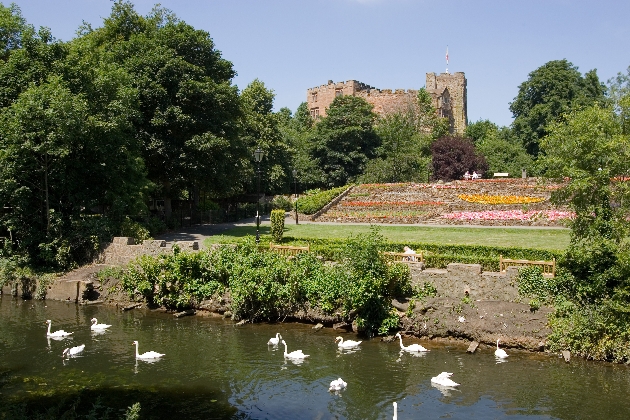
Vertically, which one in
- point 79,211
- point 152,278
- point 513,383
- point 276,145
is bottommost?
point 513,383

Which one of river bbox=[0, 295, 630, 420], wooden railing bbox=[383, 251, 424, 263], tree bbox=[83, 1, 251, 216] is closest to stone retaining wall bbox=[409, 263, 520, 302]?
wooden railing bbox=[383, 251, 424, 263]

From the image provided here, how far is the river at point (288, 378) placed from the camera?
463 inches

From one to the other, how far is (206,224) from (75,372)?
23649 mm

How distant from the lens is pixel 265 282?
59.0 feet

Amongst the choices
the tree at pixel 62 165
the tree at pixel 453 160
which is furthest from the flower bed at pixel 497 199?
the tree at pixel 62 165

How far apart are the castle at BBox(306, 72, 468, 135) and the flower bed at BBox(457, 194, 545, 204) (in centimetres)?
3849

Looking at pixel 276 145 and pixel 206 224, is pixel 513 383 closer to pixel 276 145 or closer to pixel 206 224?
pixel 206 224

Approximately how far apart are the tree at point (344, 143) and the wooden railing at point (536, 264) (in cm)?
4082

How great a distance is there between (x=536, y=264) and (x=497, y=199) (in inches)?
981

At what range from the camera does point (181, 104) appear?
31828 mm

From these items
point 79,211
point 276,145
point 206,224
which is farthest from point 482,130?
point 79,211

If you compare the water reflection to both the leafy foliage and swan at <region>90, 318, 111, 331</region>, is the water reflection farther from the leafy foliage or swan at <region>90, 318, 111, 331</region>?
swan at <region>90, 318, 111, 331</region>

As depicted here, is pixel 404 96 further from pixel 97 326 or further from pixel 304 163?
pixel 97 326

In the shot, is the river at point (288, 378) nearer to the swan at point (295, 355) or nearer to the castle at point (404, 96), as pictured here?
the swan at point (295, 355)
